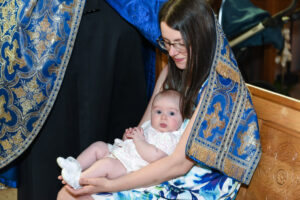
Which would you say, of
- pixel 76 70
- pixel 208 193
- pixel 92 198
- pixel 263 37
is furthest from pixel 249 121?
pixel 263 37

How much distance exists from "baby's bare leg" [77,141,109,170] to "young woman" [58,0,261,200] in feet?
0.39

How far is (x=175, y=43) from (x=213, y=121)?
28 cm

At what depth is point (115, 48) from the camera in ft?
6.04

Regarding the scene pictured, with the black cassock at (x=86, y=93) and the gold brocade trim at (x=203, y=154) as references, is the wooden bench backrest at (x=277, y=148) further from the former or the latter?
the black cassock at (x=86, y=93)

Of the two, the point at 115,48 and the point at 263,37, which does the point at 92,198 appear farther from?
the point at 263,37

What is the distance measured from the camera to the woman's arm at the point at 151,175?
1.54 metres

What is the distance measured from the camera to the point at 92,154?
67.8 inches

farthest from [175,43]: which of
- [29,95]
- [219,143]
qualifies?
[29,95]

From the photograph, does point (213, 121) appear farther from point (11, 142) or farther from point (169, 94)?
point (11, 142)

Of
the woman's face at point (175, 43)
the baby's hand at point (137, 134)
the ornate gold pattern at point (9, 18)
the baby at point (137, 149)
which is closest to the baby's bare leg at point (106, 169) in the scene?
the baby at point (137, 149)

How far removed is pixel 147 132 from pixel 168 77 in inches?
9.0

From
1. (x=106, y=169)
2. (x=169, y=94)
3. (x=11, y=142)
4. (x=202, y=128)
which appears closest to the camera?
(x=202, y=128)

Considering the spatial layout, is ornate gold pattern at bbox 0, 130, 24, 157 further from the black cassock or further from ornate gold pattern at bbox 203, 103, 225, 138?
ornate gold pattern at bbox 203, 103, 225, 138

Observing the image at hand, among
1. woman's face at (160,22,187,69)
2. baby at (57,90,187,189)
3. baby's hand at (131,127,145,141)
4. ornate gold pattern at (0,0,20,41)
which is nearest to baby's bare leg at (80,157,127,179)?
baby at (57,90,187,189)
